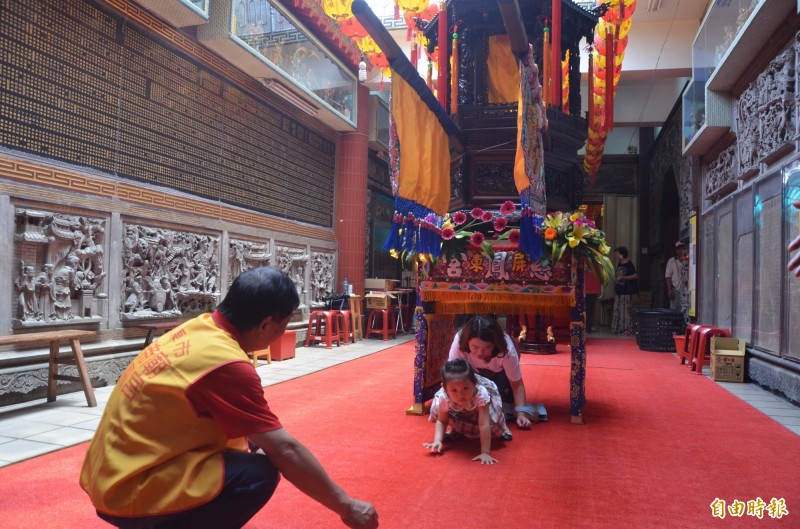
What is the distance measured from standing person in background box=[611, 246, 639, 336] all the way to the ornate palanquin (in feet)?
23.3

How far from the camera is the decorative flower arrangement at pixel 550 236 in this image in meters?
3.45

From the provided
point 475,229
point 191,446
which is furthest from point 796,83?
point 191,446

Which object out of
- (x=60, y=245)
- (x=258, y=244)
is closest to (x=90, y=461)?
(x=60, y=245)

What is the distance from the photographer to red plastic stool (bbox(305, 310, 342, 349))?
25.5 feet

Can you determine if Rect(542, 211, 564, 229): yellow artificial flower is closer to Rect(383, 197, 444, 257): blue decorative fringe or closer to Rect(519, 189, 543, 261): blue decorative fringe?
Rect(519, 189, 543, 261): blue decorative fringe

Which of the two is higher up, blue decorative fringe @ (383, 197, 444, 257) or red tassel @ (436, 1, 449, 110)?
red tassel @ (436, 1, 449, 110)

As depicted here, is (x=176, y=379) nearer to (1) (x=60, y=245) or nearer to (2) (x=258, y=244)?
(1) (x=60, y=245)

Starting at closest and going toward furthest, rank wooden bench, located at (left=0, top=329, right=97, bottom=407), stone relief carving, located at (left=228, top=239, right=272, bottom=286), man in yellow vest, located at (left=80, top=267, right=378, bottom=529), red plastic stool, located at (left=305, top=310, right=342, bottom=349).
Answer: man in yellow vest, located at (left=80, top=267, right=378, bottom=529), wooden bench, located at (left=0, top=329, right=97, bottom=407), stone relief carving, located at (left=228, top=239, right=272, bottom=286), red plastic stool, located at (left=305, top=310, right=342, bottom=349)

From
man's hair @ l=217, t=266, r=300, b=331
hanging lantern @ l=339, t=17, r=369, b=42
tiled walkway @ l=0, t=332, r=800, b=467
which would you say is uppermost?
hanging lantern @ l=339, t=17, r=369, b=42

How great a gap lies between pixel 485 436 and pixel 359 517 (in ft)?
5.05

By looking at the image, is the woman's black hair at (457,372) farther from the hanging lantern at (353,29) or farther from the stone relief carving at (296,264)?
the hanging lantern at (353,29)

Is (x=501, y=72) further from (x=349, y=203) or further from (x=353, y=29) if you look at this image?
(x=349, y=203)

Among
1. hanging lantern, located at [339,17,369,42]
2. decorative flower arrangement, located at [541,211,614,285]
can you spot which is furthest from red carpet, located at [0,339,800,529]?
hanging lantern, located at [339,17,369,42]

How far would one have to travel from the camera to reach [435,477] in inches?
96.7
